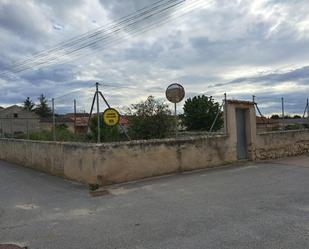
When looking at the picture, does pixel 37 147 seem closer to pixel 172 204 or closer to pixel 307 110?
pixel 172 204

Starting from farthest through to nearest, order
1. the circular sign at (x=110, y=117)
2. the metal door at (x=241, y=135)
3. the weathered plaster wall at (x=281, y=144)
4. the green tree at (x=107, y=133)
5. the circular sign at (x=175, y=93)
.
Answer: the weathered plaster wall at (x=281, y=144) → the metal door at (x=241, y=135) → the circular sign at (x=175, y=93) → the green tree at (x=107, y=133) → the circular sign at (x=110, y=117)

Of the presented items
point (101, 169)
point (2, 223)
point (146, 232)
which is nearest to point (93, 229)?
point (146, 232)

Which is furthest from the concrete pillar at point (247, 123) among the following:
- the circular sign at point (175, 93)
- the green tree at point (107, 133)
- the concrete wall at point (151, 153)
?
the green tree at point (107, 133)

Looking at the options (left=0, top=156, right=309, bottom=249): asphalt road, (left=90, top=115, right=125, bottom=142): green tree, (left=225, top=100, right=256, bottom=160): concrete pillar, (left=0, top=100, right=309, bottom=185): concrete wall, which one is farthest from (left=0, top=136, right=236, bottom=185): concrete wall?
(left=90, top=115, right=125, bottom=142): green tree

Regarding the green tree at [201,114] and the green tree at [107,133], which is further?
the green tree at [201,114]

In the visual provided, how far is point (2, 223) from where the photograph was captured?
5.72m

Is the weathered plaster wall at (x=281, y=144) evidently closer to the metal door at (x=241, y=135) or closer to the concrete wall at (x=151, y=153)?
the concrete wall at (x=151, y=153)

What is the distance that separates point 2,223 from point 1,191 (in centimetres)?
349

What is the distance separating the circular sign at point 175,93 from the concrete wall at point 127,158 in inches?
60.0

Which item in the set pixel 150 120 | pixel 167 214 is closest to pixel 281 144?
pixel 150 120

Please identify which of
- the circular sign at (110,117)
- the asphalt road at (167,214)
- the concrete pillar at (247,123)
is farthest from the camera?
the concrete pillar at (247,123)

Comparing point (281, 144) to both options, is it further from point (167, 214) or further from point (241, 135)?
point (167, 214)

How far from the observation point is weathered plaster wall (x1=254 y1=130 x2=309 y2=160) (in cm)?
1326

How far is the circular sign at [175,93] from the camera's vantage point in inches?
436
